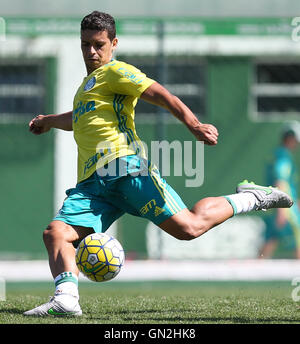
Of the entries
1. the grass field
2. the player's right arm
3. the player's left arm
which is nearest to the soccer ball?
the grass field

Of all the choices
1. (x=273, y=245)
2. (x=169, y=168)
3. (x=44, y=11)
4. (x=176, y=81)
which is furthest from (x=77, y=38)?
(x=273, y=245)

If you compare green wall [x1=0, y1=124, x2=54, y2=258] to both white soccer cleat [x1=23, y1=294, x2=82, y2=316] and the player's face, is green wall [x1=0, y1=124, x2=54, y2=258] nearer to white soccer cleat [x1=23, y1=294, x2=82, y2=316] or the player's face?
the player's face

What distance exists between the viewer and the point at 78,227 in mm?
5539

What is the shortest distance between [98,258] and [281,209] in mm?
7077

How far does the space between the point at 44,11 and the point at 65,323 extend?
8929 mm

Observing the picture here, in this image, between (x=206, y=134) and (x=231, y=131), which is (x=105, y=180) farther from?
(x=231, y=131)

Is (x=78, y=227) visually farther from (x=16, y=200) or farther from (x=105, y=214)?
(x=16, y=200)

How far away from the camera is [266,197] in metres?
5.89

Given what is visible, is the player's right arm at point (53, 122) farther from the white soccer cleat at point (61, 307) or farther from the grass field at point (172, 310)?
the white soccer cleat at point (61, 307)

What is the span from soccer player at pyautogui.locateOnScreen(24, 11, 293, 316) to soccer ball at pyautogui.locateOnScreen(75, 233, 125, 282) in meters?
0.15

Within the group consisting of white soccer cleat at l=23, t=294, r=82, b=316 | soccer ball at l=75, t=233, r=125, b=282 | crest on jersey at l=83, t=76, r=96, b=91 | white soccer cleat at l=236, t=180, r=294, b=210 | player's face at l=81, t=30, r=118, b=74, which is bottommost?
white soccer cleat at l=23, t=294, r=82, b=316

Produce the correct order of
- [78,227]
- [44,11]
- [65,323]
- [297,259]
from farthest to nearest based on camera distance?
[44,11] → [297,259] → [78,227] → [65,323]

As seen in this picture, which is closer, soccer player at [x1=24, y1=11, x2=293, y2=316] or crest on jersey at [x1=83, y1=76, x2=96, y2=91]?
soccer player at [x1=24, y1=11, x2=293, y2=316]

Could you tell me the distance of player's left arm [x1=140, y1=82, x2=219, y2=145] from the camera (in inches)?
196
